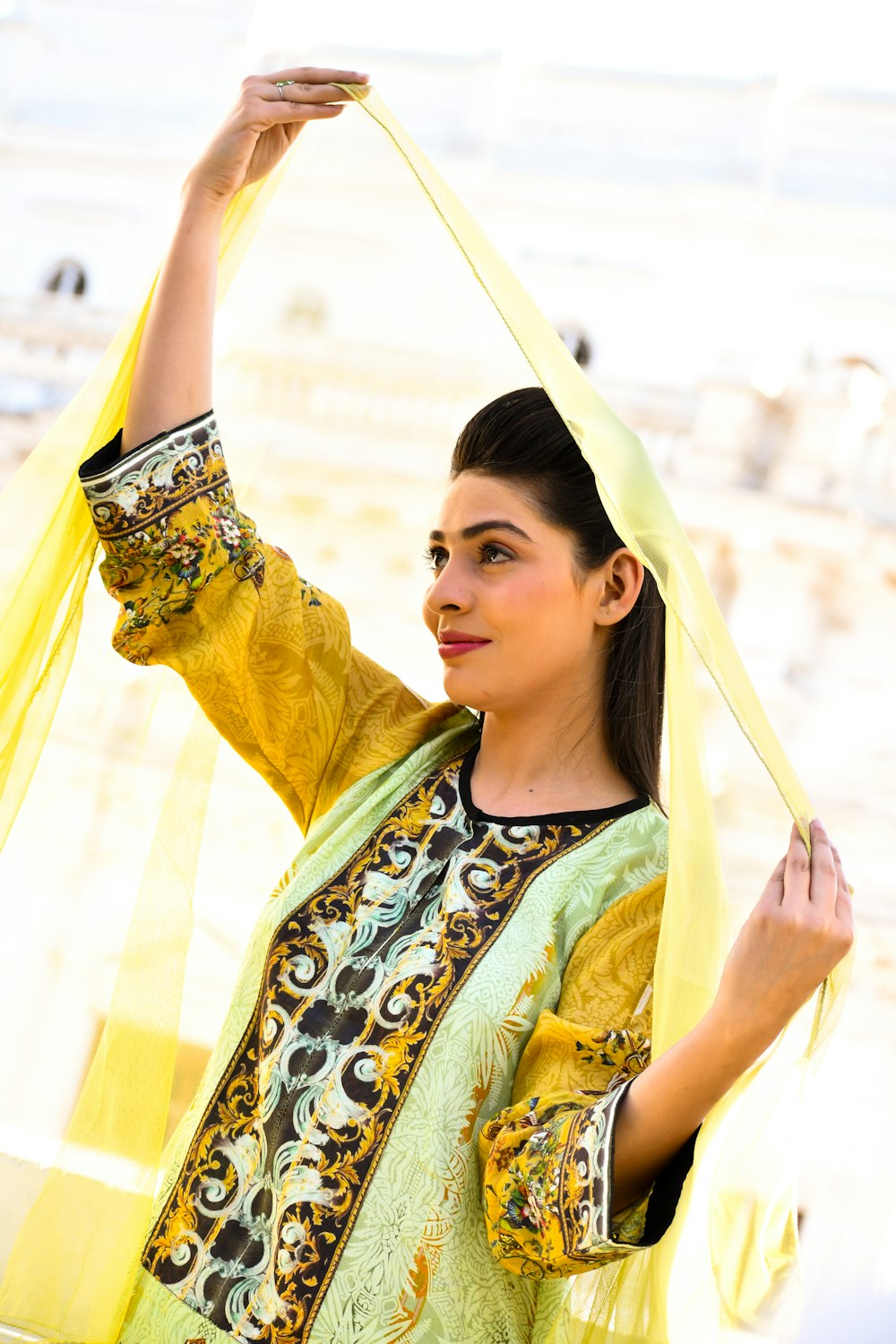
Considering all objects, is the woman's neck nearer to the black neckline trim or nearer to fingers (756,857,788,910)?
the black neckline trim

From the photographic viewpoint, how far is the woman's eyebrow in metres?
1.07

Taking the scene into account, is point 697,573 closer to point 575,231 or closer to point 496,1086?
point 496,1086

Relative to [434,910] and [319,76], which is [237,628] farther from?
A: [319,76]

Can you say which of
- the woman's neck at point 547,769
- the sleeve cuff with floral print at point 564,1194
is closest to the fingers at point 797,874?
the sleeve cuff with floral print at point 564,1194

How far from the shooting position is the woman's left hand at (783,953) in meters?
0.81

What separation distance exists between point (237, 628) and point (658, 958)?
14.1 inches

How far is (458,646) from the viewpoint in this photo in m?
1.07

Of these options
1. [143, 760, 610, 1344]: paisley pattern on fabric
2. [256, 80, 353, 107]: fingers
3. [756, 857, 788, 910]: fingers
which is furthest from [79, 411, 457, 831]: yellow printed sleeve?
[756, 857, 788, 910]: fingers

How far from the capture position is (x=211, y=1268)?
96 cm

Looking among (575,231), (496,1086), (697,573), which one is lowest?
(496,1086)

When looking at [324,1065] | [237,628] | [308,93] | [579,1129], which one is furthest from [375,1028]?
[308,93]

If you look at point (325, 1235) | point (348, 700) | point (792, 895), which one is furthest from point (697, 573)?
point (325, 1235)

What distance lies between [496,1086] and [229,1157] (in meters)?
0.18

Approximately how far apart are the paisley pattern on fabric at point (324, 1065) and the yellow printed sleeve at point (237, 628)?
4.0 inches
